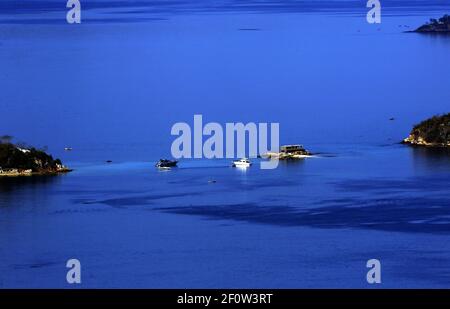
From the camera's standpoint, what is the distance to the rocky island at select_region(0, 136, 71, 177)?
37.4 m

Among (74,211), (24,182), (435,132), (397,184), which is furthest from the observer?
(435,132)

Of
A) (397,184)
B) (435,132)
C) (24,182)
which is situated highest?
(435,132)

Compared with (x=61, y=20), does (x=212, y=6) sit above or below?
above

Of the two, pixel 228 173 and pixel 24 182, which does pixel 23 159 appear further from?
pixel 228 173

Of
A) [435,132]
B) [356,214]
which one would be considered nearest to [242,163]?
[435,132]

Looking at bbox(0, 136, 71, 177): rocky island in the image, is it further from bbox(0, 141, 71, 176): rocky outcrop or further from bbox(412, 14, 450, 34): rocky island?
bbox(412, 14, 450, 34): rocky island

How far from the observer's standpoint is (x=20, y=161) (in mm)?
37688

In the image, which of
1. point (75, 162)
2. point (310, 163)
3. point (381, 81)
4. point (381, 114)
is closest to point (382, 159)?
point (310, 163)

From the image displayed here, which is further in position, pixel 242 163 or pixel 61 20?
pixel 61 20

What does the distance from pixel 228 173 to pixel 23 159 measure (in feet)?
14.4

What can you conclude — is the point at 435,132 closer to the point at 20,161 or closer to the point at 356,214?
the point at 356,214

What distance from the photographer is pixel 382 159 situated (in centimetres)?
4053

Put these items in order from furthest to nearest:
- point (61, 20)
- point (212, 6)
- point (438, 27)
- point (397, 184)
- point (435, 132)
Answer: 1. point (212, 6)
2. point (61, 20)
3. point (438, 27)
4. point (435, 132)
5. point (397, 184)
